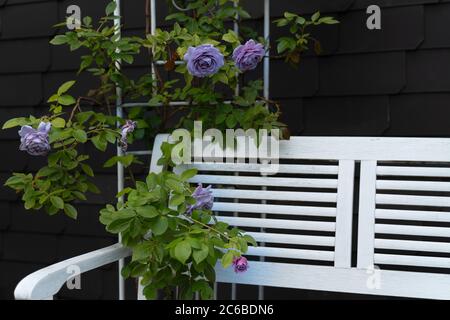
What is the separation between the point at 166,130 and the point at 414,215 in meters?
0.78

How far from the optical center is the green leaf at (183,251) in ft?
3.93

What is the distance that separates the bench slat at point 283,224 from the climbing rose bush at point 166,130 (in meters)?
0.09

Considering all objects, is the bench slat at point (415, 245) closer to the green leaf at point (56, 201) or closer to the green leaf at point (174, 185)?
the green leaf at point (174, 185)

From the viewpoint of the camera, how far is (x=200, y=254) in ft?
4.00

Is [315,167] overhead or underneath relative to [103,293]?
overhead

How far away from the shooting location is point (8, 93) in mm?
2314

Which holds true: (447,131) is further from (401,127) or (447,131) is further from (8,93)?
(8,93)

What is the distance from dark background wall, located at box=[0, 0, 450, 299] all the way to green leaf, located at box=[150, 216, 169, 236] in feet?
2.48

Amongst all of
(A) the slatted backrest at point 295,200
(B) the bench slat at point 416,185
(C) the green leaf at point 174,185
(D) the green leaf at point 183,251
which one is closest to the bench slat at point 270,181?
(A) the slatted backrest at point 295,200

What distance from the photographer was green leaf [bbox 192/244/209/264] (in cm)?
121

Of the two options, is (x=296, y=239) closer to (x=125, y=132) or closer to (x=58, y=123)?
(x=125, y=132)
